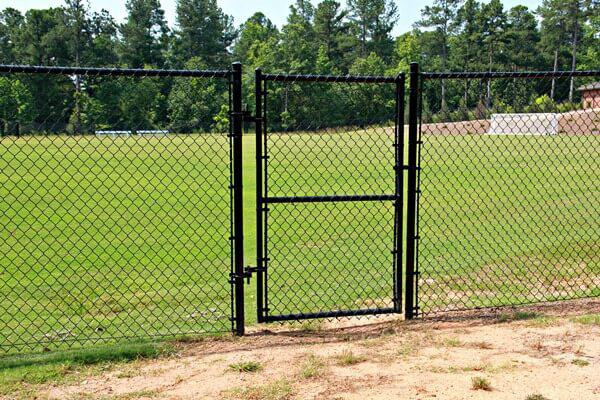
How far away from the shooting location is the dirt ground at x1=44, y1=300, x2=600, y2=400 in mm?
3977

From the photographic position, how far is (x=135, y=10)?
81.9 metres

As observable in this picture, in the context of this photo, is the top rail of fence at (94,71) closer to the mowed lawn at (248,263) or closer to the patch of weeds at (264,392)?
the mowed lawn at (248,263)

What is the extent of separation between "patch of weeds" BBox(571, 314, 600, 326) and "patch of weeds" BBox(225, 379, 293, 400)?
8.68 feet

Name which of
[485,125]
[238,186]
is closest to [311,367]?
[238,186]

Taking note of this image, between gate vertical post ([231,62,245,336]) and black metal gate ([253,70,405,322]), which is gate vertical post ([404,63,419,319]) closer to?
black metal gate ([253,70,405,322])

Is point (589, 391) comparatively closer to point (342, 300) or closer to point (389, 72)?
point (342, 300)

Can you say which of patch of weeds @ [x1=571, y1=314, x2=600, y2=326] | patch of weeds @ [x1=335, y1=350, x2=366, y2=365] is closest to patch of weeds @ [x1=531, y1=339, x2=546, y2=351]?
patch of weeds @ [x1=571, y1=314, x2=600, y2=326]

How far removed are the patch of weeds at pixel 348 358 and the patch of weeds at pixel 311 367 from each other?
5.3 inches

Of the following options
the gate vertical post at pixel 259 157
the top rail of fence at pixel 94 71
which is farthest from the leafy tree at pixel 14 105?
the gate vertical post at pixel 259 157

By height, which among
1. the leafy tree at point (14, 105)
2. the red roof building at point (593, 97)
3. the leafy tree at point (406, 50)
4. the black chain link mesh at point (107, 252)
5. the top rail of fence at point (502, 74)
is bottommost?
the black chain link mesh at point (107, 252)

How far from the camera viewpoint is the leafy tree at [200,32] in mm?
83188

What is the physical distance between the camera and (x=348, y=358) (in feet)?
14.7

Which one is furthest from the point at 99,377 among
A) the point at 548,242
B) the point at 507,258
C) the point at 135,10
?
the point at 135,10

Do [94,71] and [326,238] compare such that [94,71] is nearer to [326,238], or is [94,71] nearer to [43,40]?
[326,238]
